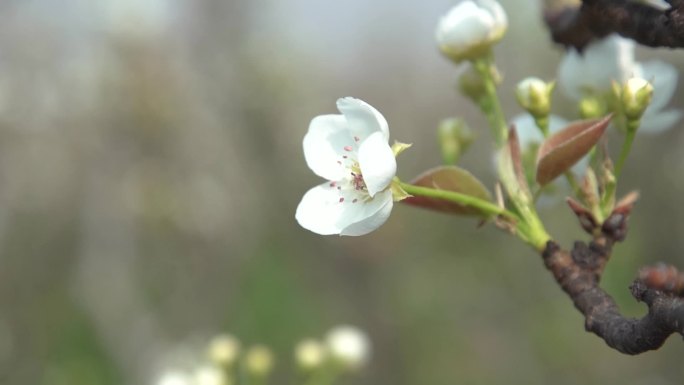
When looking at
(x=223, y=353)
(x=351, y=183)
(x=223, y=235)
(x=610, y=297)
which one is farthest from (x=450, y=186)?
(x=223, y=235)

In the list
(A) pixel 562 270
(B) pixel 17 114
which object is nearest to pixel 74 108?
(B) pixel 17 114

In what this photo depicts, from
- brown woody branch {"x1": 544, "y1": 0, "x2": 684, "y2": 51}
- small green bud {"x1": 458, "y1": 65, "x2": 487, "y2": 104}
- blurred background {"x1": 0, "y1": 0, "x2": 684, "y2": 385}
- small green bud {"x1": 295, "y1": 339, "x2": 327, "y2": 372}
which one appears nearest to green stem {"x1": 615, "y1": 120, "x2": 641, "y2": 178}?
brown woody branch {"x1": 544, "y1": 0, "x2": 684, "y2": 51}

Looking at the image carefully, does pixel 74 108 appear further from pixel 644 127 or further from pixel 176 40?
pixel 644 127

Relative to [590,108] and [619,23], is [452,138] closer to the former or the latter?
[590,108]

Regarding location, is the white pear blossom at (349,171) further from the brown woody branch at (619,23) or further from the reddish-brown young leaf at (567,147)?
the brown woody branch at (619,23)

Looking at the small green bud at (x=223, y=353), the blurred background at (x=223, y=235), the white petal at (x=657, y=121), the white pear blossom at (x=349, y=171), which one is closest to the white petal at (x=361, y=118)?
the white pear blossom at (x=349, y=171)

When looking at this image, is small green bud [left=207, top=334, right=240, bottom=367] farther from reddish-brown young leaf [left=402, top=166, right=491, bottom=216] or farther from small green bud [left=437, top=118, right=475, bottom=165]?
reddish-brown young leaf [left=402, top=166, right=491, bottom=216]
